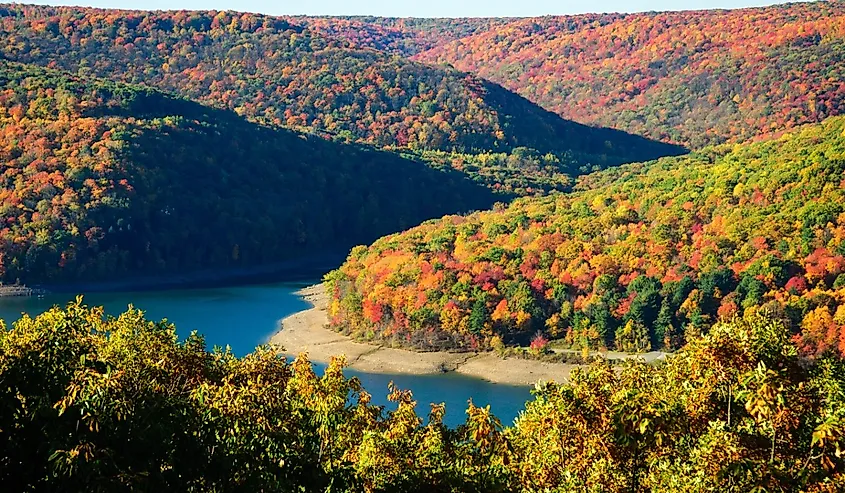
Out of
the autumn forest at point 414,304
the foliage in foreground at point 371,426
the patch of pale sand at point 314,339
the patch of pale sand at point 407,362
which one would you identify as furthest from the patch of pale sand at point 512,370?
the foliage in foreground at point 371,426

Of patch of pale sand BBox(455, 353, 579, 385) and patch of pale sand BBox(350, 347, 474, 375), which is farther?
patch of pale sand BBox(350, 347, 474, 375)

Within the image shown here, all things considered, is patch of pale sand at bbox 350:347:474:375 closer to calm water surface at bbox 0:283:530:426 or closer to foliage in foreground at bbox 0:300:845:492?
calm water surface at bbox 0:283:530:426

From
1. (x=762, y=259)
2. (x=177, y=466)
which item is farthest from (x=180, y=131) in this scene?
(x=177, y=466)

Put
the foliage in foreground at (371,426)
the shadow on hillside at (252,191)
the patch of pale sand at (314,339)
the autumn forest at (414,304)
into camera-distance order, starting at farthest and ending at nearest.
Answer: the shadow on hillside at (252,191)
the patch of pale sand at (314,339)
the autumn forest at (414,304)
the foliage in foreground at (371,426)

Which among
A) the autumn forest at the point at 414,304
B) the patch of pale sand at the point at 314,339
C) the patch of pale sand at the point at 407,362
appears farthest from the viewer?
the patch of pale sand at the point at 314,339

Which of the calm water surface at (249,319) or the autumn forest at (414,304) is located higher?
the autumn forest at (414,304)

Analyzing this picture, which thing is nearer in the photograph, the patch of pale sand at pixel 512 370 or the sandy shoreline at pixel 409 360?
the patch of pale sand at pixel 512 370

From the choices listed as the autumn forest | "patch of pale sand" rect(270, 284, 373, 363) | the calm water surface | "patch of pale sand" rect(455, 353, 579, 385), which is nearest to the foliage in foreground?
the autumn forest

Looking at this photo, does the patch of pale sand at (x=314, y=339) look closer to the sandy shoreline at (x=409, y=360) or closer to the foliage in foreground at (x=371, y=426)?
the sandy shoreline at (x=409, y=360)
